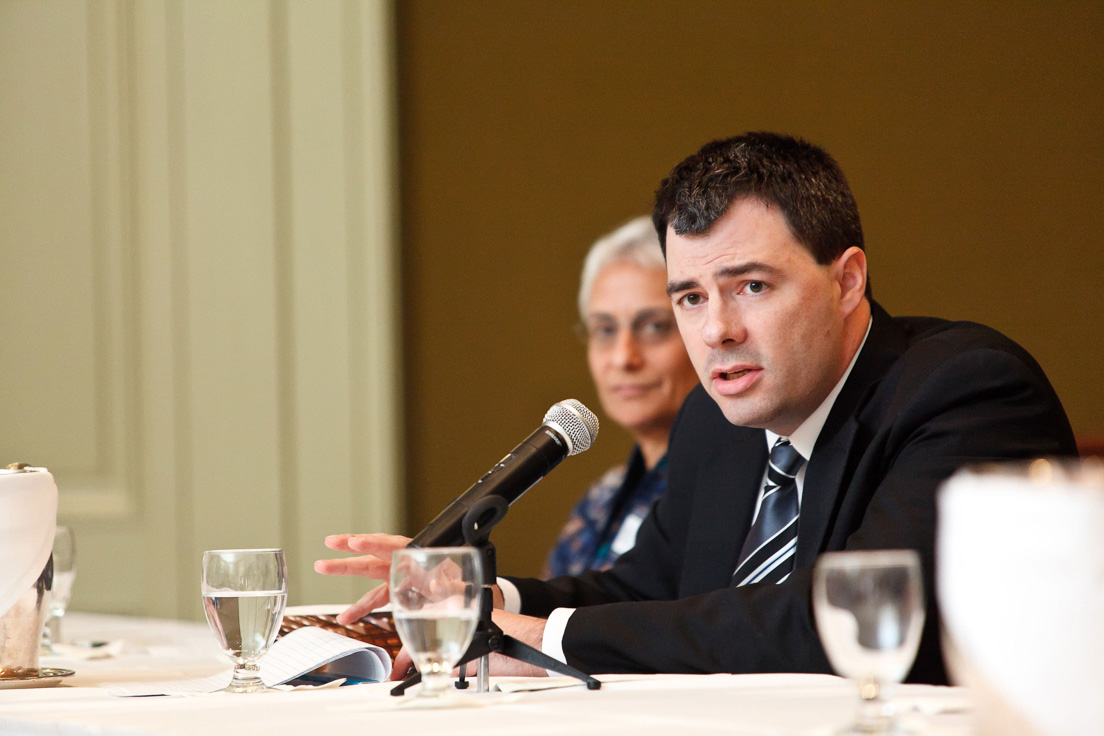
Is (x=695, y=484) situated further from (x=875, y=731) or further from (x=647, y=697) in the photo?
(x=875, y=731)

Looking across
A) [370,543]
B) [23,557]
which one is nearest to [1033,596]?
[370,543]

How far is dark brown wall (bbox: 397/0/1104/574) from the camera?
3039 millimetres

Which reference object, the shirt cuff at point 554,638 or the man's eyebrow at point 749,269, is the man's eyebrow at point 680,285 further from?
the shirt cuff at point 554,638

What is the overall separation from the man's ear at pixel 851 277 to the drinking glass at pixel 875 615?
1005mm

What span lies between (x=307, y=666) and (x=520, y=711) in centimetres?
33

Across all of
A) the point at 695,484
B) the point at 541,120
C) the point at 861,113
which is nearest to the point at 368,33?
the point at 541,120

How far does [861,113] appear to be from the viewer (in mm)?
3176

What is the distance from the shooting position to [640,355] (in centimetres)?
285

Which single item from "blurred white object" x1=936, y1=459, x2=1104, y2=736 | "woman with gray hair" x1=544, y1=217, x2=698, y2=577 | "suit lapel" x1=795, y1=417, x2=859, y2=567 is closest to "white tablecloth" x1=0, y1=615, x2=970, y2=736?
"blurred white object" x1=936, y1=459, x2=1104, y2=736

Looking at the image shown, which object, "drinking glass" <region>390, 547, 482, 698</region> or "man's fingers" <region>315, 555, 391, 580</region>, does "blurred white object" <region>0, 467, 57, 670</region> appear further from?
"drinking glass" <region>390, 547, 482, 698</region>

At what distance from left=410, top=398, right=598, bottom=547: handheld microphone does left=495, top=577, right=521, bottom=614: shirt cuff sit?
0.48 metres

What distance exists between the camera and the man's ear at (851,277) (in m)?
1.69

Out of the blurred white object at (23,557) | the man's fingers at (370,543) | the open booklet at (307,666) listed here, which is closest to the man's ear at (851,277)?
the man's fingers at (370,543)

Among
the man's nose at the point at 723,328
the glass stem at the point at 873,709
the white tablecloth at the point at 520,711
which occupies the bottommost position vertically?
the white tablecloth at the point at 520,711
